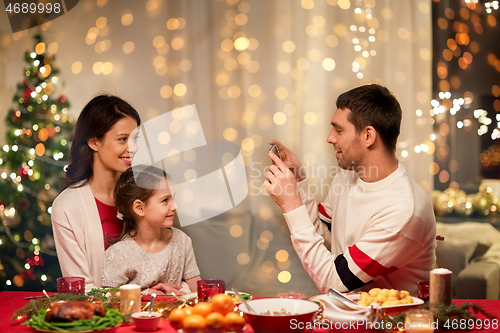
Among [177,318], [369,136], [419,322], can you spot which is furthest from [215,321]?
[369,136]

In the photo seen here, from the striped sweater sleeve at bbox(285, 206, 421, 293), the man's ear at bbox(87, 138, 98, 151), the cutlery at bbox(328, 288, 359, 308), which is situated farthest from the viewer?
the man's ear at bbox(87, 138, 98, 151)

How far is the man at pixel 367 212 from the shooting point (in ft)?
6.17

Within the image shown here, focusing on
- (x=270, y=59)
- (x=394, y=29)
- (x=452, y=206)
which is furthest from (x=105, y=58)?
(x=452, y=206)

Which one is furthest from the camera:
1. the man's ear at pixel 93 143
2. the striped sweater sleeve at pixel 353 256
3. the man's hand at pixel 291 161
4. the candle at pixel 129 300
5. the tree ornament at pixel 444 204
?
the tree ornament at pixel 444 204

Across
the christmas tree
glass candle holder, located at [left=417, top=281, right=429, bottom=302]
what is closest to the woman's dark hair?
glass candle holder, located at [left=417, top=281, right=429, bottom=302]

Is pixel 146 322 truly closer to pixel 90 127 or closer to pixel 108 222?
pixel 108 222

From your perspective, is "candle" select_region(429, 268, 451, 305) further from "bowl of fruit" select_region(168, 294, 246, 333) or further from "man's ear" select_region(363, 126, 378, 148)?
"man's ear" select_region(363, 126, 378, 148)

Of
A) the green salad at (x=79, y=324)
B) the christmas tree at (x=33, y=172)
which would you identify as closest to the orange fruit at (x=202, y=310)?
the green salad at (x=79, y=324)

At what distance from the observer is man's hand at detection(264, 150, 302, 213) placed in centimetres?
196

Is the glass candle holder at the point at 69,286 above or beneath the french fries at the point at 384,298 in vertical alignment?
above

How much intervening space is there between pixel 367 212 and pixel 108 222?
128cm

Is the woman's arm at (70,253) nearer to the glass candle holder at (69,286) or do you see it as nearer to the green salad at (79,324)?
the glass candle holder at (69,286)

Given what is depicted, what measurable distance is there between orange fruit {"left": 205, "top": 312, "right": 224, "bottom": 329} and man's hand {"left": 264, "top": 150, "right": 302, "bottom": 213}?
0.81 m

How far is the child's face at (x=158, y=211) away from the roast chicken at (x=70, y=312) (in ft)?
2.84
